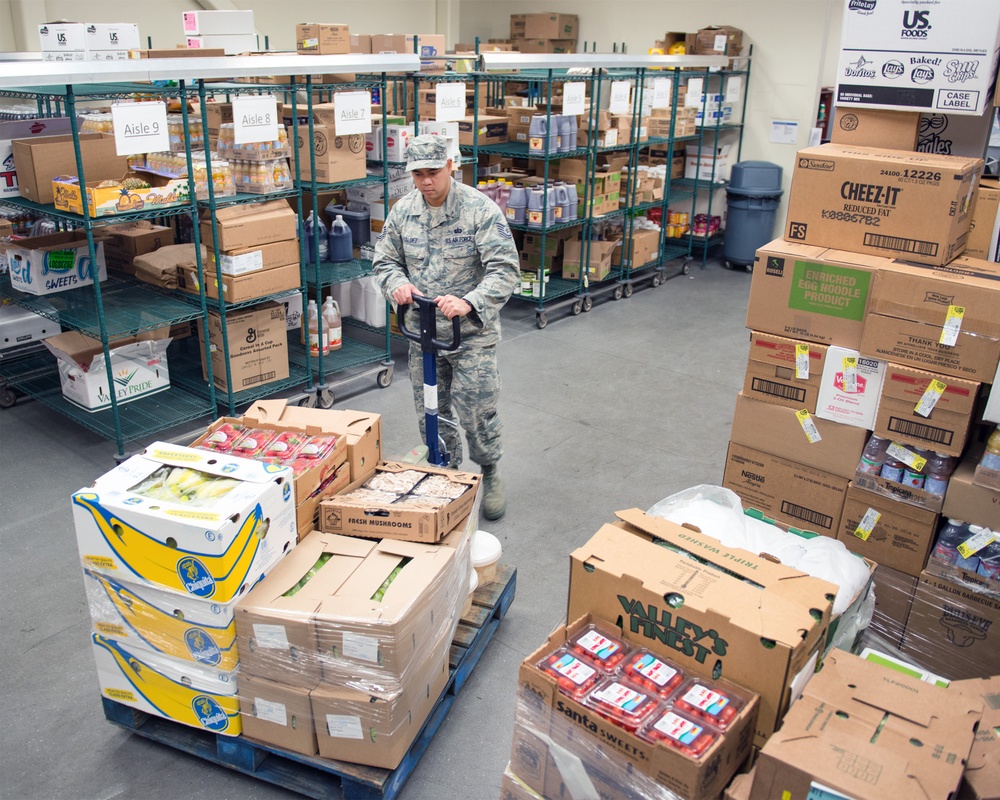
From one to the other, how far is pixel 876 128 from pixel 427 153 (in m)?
1.74

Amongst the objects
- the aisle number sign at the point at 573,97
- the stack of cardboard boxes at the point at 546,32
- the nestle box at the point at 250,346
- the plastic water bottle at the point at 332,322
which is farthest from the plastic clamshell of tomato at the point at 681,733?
the stack of cardboard boxes at the point at 546,32

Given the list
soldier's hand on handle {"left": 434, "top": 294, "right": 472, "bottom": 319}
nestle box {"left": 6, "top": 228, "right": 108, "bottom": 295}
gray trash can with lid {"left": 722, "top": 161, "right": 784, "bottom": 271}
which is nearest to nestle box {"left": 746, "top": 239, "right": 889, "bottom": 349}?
soldier's hand on handle {"left": 434, "top": 294, "right": 472, "bottom": 319}

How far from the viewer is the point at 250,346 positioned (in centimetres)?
482

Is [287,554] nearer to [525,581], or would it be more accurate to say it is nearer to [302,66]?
[525,581]

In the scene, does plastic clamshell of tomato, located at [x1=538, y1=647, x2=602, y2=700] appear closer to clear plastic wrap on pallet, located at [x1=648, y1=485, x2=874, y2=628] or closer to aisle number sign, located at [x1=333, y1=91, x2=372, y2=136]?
clear plastic wrap on pallet, located at [x1=648, y1=485, x2=874, y2=628]

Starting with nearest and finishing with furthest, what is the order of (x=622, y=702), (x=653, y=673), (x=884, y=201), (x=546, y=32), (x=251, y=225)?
(x=622, y=702)
(x=653, y=673)
(x=884, y=201)
(x=251, y=225)
(x=546, y=32)

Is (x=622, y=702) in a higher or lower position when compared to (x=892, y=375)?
lower

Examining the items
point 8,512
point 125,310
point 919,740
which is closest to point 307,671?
point 919,740

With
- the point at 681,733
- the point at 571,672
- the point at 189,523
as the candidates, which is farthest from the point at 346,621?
the point at 681,733

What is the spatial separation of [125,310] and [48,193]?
68 cm

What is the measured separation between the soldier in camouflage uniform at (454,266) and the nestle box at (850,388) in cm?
128

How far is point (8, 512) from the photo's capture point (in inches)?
157

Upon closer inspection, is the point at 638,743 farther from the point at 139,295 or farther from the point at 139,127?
the point at 139,295

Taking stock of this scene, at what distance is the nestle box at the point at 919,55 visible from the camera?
113 inches
